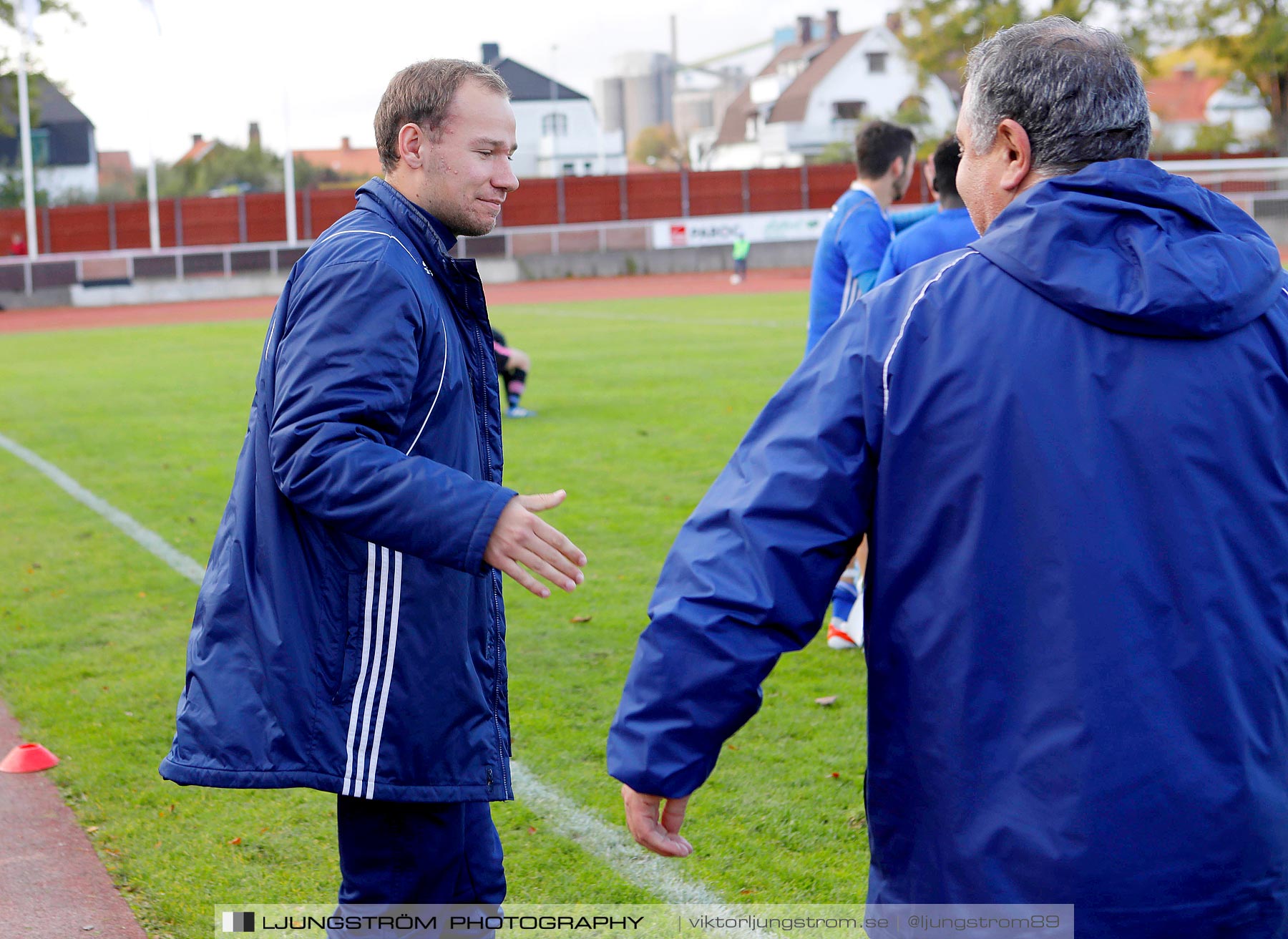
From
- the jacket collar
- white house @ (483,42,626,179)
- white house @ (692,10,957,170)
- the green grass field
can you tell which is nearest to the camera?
the jacket collar

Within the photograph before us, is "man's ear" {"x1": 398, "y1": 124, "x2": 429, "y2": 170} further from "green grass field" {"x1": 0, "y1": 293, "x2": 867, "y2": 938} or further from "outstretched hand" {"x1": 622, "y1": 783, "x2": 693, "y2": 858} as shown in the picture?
"green grass field" {"x1": 0, "y1": 293, "x2": 867, "y2": 938}

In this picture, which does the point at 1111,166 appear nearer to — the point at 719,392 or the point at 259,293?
the point at 719,392

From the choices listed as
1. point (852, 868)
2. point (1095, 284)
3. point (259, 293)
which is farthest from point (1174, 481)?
point (259, 293)

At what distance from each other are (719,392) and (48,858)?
10907 mm

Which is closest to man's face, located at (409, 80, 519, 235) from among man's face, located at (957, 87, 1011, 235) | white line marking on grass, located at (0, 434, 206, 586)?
man's face, located at (957, 87, 1011, 235)

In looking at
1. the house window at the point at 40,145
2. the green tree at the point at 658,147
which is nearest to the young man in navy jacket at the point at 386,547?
the house window at the point at 40,145

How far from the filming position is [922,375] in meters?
1.81

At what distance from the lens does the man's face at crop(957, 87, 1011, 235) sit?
6.43 feet

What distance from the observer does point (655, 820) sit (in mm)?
1899

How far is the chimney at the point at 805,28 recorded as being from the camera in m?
104

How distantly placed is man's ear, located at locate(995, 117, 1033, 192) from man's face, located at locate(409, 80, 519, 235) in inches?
42.5

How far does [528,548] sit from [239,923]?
191 cm

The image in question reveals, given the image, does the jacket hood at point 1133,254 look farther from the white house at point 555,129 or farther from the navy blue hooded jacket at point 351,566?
the white house at point 555,129

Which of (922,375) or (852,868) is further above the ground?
(922,375)
